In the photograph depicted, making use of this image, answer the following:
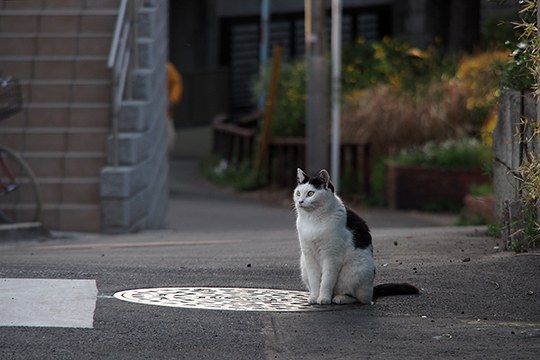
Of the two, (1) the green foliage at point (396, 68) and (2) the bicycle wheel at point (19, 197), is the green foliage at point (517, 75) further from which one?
(1) the green foliage at point (396, 68)

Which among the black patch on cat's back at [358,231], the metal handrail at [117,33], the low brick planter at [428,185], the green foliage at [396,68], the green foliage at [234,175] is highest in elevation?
the metal handrail at [117,33]

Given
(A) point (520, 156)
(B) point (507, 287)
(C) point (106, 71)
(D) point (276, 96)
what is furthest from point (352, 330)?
(D) point (276, 96)

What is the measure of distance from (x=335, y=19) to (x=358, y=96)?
1469 millimetres

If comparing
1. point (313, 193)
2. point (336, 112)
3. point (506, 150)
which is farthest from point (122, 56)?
point (313, 193)

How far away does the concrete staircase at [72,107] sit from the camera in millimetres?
14719

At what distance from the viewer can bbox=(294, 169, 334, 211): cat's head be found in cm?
809

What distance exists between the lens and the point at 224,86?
33406 mm

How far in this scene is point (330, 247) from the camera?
26.4 ft

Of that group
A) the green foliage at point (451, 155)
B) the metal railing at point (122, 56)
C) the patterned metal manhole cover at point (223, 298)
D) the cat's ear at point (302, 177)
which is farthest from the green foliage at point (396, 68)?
the cat's ear at point (302, 177)

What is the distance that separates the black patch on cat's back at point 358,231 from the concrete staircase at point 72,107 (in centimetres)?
651

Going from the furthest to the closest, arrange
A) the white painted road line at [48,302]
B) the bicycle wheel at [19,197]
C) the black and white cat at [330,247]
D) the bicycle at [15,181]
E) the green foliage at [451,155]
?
the green foliage at [451,155]
the bicycle wheel at [19,197]
the bicycle at [15,181]
the black and white cat at [330,247]
the white painted road line at [48,302]

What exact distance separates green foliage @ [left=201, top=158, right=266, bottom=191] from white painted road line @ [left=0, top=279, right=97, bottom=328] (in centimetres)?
1409

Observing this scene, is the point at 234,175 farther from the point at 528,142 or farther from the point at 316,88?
the point at 528,142

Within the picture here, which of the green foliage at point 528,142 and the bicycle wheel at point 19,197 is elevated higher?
the green foliage at point 528,142
